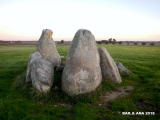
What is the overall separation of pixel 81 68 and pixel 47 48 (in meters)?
7.25

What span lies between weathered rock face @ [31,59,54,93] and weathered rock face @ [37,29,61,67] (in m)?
4.91

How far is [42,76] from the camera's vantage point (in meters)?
12.9

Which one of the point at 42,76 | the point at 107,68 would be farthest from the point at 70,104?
the point at 107,68

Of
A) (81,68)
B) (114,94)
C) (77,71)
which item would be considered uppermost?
(81,68)

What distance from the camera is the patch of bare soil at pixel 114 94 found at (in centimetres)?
1198

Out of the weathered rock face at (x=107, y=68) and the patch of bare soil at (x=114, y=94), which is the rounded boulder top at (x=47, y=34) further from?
the patch of bare soil at (x=114, y=94)

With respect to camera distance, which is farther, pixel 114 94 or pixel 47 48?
pixel 47 48

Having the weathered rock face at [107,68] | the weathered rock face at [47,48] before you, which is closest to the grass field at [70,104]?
the weathered rock face at [107,68]

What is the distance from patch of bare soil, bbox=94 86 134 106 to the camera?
39.3 feet

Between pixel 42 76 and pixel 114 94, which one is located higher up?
pixel 42 76

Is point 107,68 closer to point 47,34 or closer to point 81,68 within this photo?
point 81,68

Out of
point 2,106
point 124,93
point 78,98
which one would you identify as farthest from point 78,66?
point 2,106

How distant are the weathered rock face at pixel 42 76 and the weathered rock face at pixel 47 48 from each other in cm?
491

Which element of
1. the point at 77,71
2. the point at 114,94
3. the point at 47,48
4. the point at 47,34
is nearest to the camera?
the point at 77,71
